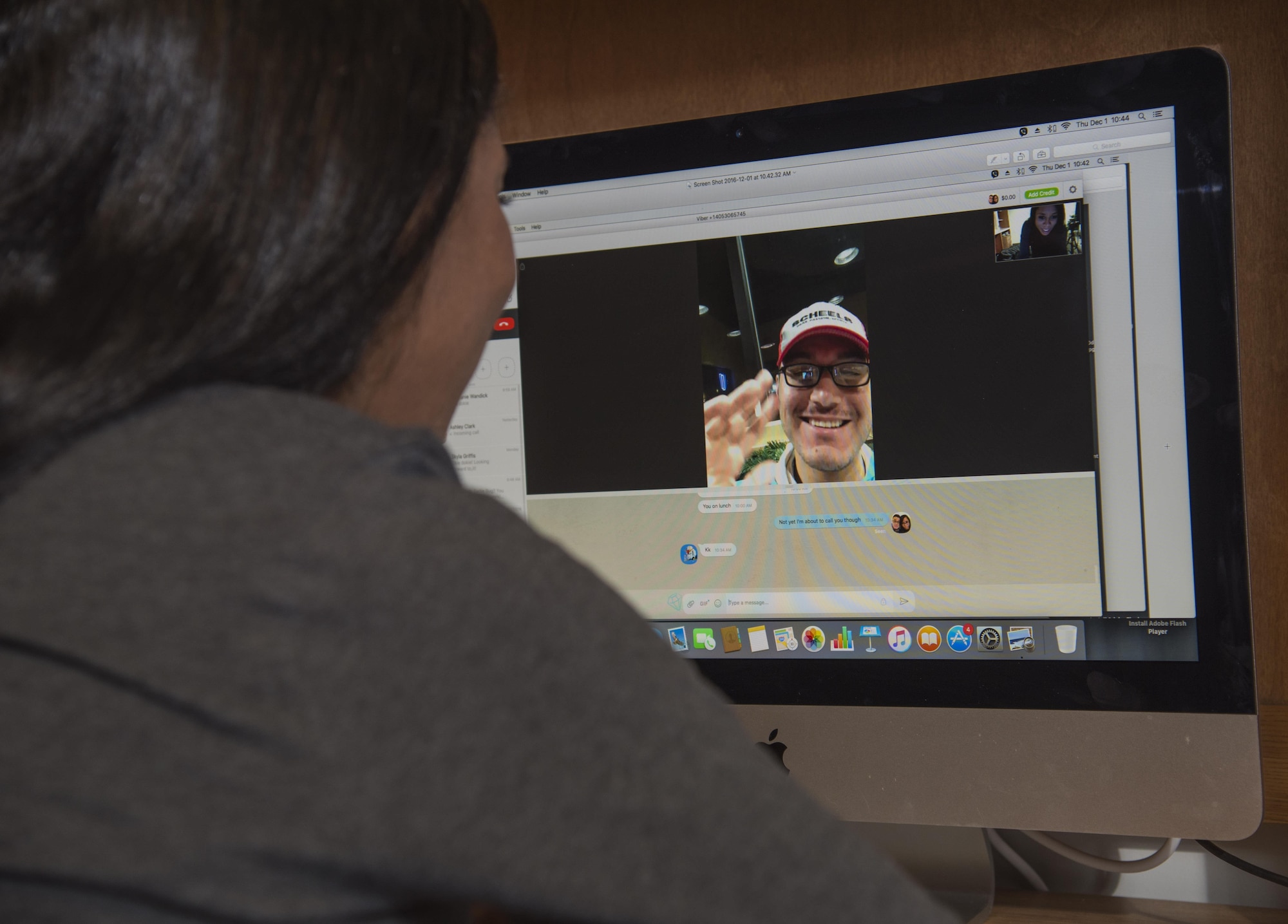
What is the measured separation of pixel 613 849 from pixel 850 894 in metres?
0.06

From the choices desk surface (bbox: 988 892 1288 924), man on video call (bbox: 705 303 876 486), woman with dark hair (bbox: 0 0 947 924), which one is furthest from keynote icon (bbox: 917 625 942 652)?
woman with dark hair (bbox: 0 0 947 924)

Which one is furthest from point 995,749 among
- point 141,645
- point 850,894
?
point 141,645

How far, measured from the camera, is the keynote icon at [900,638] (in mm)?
612

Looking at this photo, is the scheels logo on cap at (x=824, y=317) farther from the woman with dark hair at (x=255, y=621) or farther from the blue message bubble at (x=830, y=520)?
the woman with dark hair at (x=255, y=621)

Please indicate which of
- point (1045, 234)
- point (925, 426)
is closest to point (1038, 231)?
point (1045, 234)

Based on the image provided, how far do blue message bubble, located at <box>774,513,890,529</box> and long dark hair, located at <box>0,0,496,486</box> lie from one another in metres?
0.38

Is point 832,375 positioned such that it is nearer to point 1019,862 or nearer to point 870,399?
point 870,399

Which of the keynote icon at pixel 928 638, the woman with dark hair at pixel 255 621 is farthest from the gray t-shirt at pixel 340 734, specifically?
the keynote icon at pixel 928 638

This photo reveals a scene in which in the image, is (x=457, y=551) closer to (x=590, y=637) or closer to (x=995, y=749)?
(x=590, y=637)

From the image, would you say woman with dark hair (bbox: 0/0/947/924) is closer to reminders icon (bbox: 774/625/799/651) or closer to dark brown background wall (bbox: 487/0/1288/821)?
reminders icon (bbox: 774/625/799/651)

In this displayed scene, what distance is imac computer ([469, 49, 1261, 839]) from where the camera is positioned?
1.82ft

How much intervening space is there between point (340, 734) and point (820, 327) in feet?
1.55

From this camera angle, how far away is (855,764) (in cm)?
62

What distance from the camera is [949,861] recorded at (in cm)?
70
